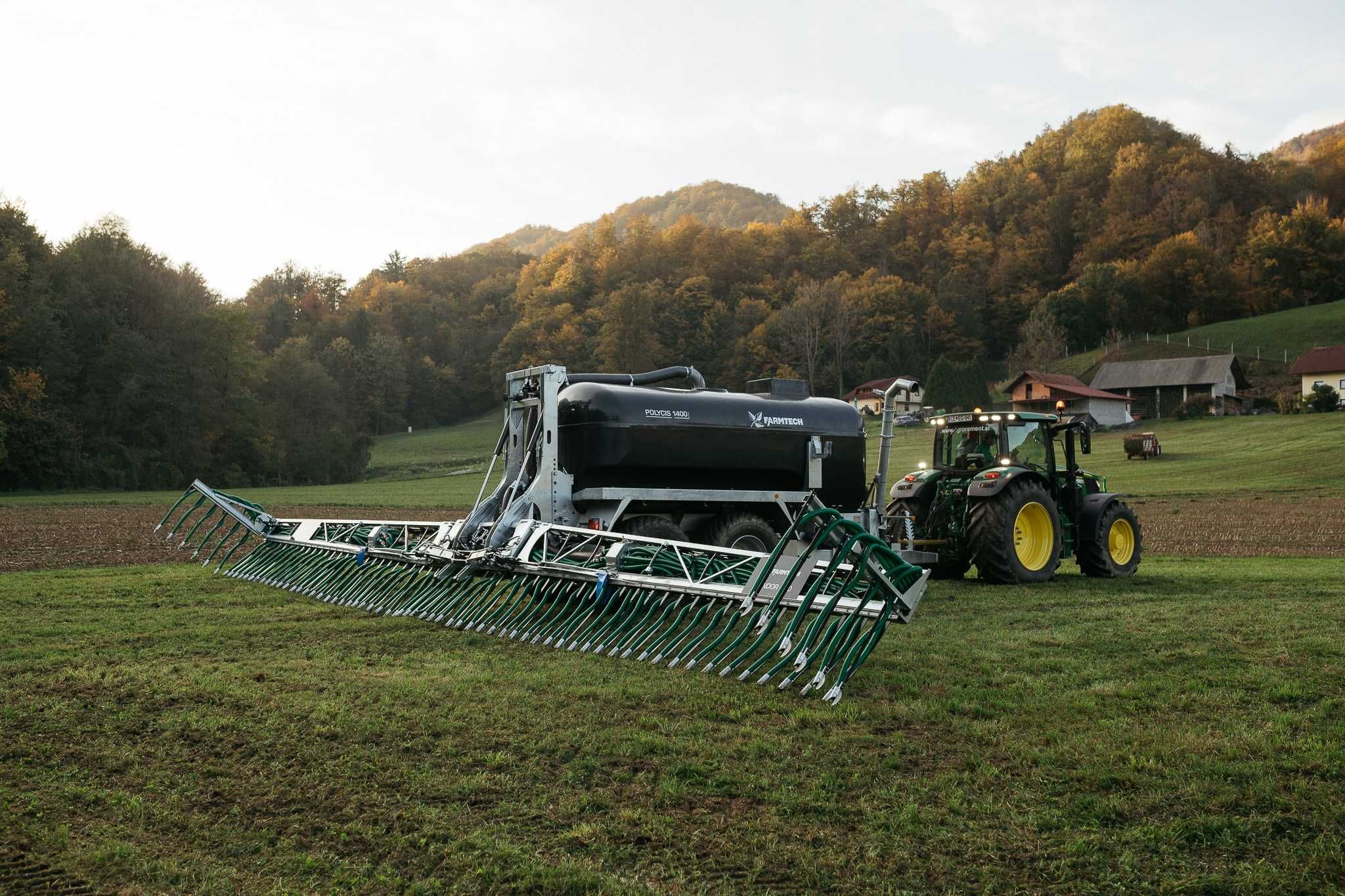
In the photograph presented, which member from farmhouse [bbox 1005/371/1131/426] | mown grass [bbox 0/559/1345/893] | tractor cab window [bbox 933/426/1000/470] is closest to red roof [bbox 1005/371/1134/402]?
farmhouse [bbox 1005/371/1131/426]

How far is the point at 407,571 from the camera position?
10.8 meters

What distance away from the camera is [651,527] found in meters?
10.9

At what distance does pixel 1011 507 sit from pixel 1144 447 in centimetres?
3316

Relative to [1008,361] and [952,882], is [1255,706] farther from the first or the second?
[1008,361]

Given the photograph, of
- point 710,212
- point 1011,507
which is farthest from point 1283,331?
point 710,212

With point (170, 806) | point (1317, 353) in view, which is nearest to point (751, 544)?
point (170, 806)

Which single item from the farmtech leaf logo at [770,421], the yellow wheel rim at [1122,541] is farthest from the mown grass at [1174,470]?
the farmtech leaf logo at [770,421]

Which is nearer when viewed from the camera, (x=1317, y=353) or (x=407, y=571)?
(x=407, y=571)

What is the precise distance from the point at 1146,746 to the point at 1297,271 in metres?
98.6

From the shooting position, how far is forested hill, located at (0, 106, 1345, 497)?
4975 cm

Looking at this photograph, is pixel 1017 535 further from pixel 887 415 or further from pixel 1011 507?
pixel 887 415

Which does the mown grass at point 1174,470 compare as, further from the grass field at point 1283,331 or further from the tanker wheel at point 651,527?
the grass field at point 1283,331

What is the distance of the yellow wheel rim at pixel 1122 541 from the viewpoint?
13828 millimetres

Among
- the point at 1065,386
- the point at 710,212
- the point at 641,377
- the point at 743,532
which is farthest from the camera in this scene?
the point at 710,212
